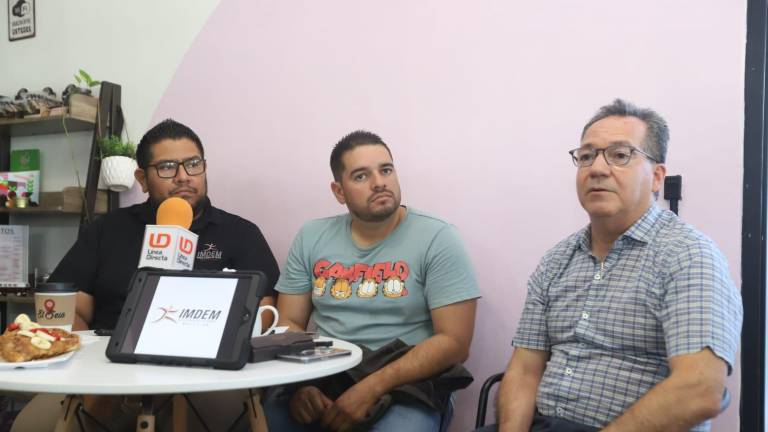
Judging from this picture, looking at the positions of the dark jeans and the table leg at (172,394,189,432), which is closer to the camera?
the dark jeans

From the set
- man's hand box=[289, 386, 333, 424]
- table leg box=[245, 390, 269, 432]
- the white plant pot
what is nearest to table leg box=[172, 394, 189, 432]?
table leg box=[245, 390, 269, 432]

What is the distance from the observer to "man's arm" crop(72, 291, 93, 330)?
244 cm

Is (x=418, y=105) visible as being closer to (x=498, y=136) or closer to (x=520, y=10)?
(x=498, y=136)

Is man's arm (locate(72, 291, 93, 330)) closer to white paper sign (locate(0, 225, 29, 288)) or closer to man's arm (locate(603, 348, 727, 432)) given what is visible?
white paper sign (locate(0, 225, 29, 288))

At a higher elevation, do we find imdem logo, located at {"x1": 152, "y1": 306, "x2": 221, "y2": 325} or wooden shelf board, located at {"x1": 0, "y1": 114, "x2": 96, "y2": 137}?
wooden shelf board, located at {"x1": 0, "y1": 114, "x2": 96, "y2": 137}

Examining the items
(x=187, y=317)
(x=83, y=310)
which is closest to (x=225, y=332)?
(x=187, y=317)

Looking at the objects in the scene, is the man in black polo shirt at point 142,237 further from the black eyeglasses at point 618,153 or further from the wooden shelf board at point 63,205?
the black eyeglasses at point 618,153

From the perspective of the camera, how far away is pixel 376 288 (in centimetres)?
215

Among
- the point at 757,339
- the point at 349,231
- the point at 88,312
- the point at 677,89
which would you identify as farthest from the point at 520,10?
the point at 88,312

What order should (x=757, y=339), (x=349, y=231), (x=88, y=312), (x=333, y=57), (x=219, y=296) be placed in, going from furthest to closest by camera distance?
(x=333, y=57)
(x=88, y=312)
(x=349, y=231)
(x=757, y=339)
(x=219, y=296)

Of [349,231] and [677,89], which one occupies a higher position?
[677,89]

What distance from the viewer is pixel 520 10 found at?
237 cm

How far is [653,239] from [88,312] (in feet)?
6.81

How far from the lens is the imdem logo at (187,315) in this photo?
4.82 feet
